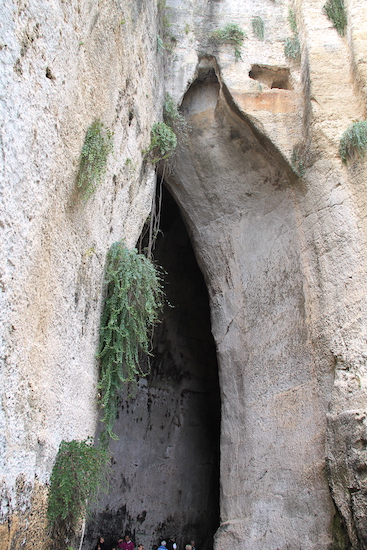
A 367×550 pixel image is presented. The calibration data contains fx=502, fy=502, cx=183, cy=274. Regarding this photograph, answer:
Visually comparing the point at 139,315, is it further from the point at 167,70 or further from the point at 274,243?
the point at 167,70

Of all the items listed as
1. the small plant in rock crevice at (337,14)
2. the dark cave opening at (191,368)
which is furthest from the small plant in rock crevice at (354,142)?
the dark cave opening at (191,368)

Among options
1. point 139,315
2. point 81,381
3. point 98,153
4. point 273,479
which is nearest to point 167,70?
point 98,153

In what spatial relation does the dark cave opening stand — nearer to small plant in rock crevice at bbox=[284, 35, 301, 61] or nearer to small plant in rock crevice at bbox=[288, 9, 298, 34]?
small plant in rock crevice at bbox=[284, 35, 301, 61]

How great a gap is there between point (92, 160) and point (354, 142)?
3.42m

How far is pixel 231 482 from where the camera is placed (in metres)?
6.64

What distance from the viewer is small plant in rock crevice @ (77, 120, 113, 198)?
4488mm

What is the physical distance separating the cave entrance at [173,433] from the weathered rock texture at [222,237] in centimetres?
8

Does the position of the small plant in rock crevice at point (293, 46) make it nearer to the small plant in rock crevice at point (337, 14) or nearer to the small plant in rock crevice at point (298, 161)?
the small plant in rock crevice at point (337, 14)

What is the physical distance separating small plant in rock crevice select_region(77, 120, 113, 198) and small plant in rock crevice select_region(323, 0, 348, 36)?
478cm

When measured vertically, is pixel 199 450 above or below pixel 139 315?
below

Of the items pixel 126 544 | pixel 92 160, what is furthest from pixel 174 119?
pixel 126 544

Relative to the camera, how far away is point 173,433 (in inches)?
372

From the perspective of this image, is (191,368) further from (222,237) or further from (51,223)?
(51,223)

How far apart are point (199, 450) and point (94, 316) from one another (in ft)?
18.3
